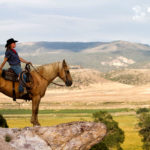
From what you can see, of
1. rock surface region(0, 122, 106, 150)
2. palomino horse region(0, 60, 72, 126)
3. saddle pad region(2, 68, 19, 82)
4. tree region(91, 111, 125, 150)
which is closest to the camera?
rock surface region(0, 122, 106, 150)

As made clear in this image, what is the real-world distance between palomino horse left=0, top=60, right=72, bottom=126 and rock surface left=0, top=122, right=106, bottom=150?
898 mm

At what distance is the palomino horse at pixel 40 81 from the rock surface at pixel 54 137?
0.90m

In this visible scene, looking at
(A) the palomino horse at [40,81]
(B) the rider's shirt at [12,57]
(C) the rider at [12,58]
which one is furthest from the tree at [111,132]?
(B) the rider's shirt at [12,57]

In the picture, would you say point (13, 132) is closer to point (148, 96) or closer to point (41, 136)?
point (41, 136)

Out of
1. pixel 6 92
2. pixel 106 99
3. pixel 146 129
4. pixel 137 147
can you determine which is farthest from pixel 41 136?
pixel 106 99

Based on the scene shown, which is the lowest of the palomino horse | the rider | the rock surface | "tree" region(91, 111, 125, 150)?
"tree" region(91, 111, 125, 150)

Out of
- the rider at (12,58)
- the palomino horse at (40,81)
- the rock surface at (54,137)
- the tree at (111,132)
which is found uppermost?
the rider at (12,58)

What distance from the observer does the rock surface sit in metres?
17.9

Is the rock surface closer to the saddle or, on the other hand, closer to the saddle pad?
the saddle

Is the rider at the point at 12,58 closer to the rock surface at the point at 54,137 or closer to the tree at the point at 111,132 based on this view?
the rock surface at the point at 54,137

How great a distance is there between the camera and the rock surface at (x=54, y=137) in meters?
17.9

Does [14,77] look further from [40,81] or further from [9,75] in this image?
[40,81]

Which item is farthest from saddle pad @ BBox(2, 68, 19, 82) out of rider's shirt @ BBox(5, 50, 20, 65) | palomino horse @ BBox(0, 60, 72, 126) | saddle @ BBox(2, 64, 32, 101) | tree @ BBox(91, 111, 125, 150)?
tree @ BBox(91, 111, 125, 150)

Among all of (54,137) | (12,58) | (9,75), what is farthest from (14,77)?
(54,137)
